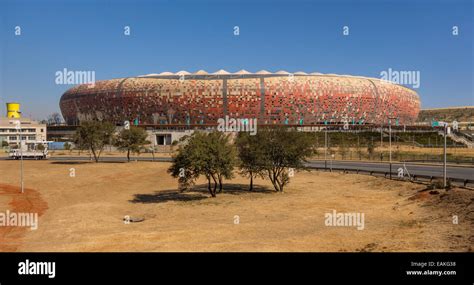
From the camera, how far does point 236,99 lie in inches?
4279

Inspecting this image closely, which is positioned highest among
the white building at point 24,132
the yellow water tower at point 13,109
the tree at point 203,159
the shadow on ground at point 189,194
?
the yellow water tower at point 13,109

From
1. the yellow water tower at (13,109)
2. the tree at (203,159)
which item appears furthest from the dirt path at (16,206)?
the yellow water tower at (13,109)

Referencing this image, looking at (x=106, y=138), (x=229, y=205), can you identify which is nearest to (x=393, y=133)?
(x=106, y=138)

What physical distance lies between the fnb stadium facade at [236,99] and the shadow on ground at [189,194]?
7444 centimetres

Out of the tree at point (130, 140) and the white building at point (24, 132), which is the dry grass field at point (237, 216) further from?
the white building at point (24, 132)

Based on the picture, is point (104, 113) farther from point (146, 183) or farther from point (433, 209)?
point (433, 209)

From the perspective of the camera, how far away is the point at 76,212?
25.0m

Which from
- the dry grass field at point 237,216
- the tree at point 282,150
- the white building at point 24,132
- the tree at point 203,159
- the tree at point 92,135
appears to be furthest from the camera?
the white building at point 24,132

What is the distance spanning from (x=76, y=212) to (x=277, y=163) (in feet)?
52.2

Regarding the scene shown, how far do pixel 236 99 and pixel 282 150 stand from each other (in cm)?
7704

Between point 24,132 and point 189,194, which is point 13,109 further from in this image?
point 189,194

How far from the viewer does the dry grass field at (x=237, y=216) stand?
1582 cm

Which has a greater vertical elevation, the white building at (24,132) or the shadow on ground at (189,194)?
the white building at (24,132)

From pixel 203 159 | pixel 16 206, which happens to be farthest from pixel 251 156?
pixel 16 206
